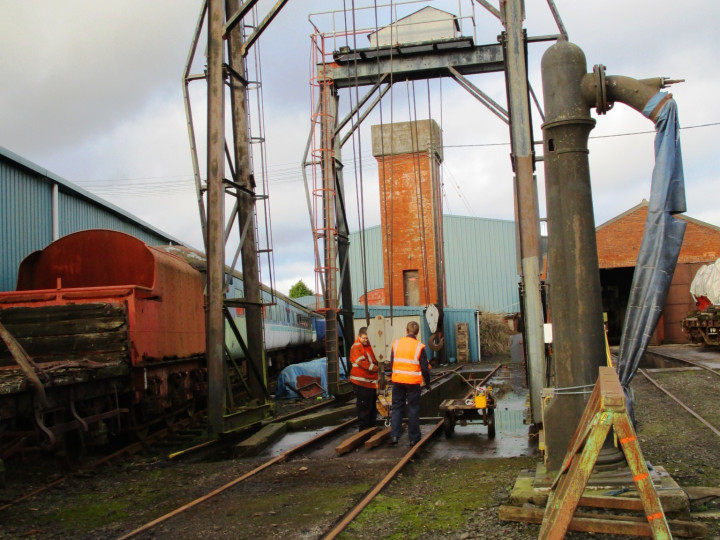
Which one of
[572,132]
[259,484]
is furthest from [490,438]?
[572,132]

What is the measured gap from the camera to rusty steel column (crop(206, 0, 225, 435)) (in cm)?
1060

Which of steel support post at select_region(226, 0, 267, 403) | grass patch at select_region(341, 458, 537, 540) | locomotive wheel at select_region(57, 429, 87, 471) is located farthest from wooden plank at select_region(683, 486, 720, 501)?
steel support post at select_region(226, 0, 267, 403)

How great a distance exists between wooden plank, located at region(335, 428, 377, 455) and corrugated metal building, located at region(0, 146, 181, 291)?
7.97 metres

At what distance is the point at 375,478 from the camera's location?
742 centimetres

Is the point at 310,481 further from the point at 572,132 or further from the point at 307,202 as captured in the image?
the point at 307,202

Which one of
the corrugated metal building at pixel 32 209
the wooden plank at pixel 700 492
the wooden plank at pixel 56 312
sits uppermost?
the corrugated metal building at pixel 32 209

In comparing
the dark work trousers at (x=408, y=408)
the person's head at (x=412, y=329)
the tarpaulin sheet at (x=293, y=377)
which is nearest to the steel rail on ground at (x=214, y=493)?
the dark work trousers at (x=408, y=408)

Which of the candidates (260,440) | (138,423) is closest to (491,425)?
(260,440)

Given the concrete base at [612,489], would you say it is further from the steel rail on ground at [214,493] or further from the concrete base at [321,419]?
the concrete base at [321,419]

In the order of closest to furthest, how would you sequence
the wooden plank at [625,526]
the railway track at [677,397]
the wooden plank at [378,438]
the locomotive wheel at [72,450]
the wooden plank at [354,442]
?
1. the wooden plank at [625,526]
2. the locomotive wheel at [72,450]
3. the wooden plank at [354,442]
4. the wooden plank at [378,438]
5. the railway track at [677,397]

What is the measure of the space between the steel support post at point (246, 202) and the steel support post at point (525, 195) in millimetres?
4859

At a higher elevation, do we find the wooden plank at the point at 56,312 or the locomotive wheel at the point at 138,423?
the wooden plank at the point at 56,312

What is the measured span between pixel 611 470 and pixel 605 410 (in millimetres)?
1775

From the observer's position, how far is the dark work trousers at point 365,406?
10547 mm
